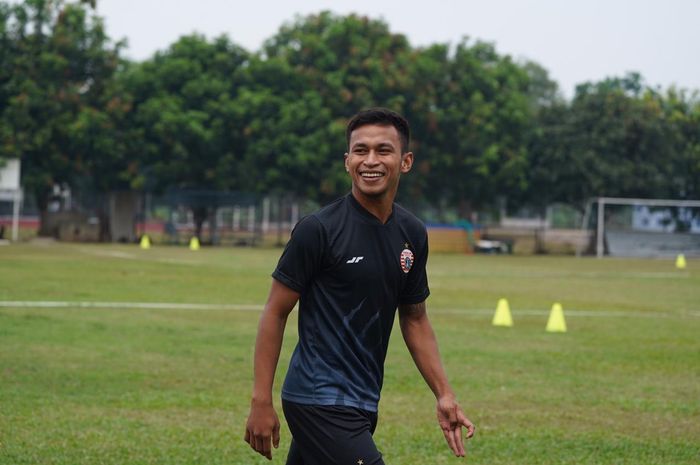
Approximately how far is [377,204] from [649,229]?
5690 cm

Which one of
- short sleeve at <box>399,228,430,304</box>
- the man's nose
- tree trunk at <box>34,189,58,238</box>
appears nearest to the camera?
the man's nose

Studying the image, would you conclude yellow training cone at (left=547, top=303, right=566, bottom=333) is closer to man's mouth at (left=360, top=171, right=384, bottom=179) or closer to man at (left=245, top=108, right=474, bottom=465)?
man at (left=245, top=108, right=474, bottom=465)

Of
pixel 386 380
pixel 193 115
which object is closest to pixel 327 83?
pixel 193 115

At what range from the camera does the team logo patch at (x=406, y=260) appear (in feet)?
16.6

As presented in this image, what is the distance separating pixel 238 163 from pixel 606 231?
1802cm

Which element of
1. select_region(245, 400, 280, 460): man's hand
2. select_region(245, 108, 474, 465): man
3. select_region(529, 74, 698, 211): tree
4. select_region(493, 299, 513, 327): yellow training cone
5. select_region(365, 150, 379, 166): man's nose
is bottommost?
select_region(493, 299, 513, 327): yellow training cone

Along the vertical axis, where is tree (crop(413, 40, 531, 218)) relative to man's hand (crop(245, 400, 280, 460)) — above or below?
above

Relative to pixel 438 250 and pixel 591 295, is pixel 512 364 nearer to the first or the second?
pixel 591 295

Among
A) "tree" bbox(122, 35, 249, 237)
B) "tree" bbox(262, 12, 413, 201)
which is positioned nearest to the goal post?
"tree" bbox(122, 35, 249, 237)

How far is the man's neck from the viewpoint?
4.96 meters

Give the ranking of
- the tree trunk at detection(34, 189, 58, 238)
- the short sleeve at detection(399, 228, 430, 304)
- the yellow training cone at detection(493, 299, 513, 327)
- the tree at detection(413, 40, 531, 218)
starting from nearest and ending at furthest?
the short sleeve at detection(399, 228, 430, 304), the yellow training cone at detection(493, 299, 513, 327), the tree trunk at detection(34, 189, 58, 238), the tree at detection(413, 40, 531, 218)

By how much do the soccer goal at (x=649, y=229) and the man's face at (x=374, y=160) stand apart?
55.6m

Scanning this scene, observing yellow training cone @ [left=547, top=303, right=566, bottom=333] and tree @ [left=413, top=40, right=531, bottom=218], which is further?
tree @ [left=413, top=40, right=531, bottom=218]

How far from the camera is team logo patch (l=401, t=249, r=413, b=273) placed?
16.6 feet
